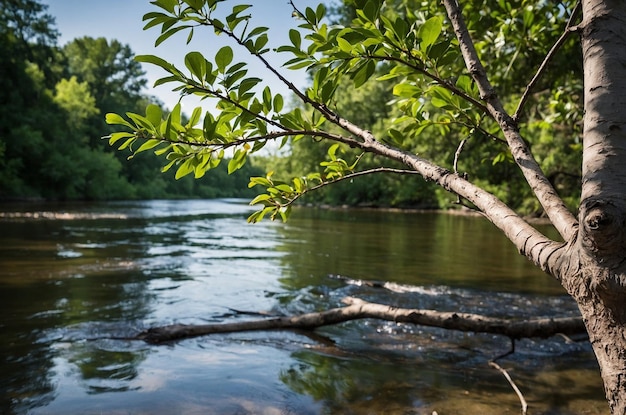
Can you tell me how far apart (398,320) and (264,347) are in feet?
5.12

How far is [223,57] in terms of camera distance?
1.12 meters

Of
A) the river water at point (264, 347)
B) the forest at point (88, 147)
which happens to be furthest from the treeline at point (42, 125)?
the river water at point (264, 347)

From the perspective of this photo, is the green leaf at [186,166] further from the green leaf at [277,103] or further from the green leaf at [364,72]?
the green leaf at [364,72]

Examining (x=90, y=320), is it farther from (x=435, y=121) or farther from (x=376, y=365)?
(x=435, y=121)

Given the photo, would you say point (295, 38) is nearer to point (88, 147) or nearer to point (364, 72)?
point (364, 72)

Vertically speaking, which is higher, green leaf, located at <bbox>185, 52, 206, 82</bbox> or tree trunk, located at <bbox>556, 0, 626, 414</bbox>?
green leaf, located at <bbox>185, 52, 206, 82</bbox>

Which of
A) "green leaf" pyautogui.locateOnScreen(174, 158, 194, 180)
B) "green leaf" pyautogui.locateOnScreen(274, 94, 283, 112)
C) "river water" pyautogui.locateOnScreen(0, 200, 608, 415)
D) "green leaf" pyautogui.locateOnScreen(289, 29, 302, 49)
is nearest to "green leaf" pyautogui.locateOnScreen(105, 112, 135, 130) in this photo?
"green leaf" pyautogui.locateOnScreen(174, 158, 194, 180)

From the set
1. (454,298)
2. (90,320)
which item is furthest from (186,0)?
(454,298)

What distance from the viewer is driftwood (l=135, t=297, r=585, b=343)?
13.0 ft

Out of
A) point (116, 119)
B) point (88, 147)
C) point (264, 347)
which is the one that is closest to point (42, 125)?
point (88, 147)

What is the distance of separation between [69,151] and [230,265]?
132 feet

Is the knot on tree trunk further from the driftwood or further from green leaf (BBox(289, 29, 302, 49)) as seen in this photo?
the driftwood

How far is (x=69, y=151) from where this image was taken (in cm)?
4422

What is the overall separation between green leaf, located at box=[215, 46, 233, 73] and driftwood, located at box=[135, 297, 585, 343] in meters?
3.53
